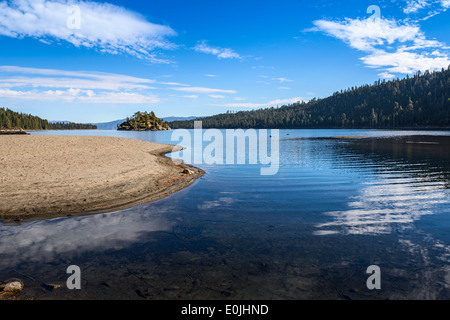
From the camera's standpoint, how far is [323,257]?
A: 10.2 meters

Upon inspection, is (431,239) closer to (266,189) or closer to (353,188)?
(353,188)

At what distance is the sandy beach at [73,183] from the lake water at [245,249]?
1758 mm

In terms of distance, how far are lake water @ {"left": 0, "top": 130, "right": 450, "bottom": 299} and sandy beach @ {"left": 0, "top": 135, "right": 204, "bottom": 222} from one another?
1758mm

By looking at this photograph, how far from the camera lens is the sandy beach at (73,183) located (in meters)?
15.9

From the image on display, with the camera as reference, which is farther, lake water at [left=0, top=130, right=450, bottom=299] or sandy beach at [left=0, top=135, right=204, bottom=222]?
sandy beach at [left=0, top=135, right=204, bottom=222]

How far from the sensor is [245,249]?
1101 centimetres

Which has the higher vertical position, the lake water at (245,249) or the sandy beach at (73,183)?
the sandy beach at (73,183)

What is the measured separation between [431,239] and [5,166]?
1312 inches

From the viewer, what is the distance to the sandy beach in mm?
15945

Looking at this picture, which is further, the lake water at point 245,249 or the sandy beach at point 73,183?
the sandy beach at point 73,183

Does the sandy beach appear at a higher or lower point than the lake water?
higher
